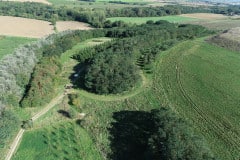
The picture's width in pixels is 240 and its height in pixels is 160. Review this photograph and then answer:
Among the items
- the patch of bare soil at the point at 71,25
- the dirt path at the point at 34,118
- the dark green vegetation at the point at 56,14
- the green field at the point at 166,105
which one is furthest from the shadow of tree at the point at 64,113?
the dark green vegetation at the point at 56,14

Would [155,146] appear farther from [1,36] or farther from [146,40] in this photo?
[1,36]

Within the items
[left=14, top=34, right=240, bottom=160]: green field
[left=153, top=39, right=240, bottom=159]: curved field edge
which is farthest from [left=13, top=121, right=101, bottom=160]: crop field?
[left=153, top=39, right=240, bottom=159]: curved field edge

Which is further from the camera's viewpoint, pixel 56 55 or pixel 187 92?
pixel 56 55

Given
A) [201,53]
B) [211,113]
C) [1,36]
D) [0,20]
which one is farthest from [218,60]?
[0,20]

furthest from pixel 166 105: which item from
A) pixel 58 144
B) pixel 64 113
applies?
pixel 58 144

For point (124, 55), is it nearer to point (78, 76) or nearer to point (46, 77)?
point (78, 76)

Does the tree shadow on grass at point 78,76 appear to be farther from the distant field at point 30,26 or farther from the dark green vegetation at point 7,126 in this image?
the distant field at point 30,26
